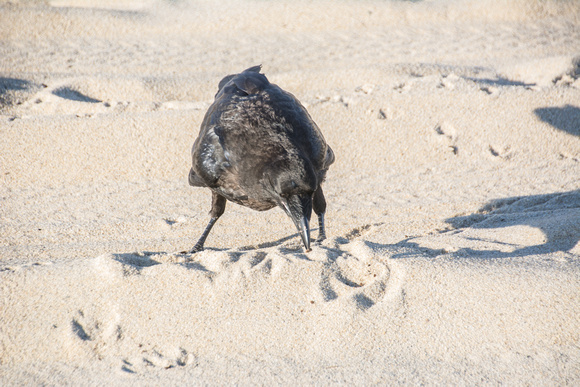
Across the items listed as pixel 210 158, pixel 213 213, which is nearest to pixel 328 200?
pixel 213 213

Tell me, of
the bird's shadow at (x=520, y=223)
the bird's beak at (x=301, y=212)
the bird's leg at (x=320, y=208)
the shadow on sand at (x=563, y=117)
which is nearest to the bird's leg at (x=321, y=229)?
the bird's leg at (x=320, y=208)

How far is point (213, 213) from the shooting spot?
14.0 ft

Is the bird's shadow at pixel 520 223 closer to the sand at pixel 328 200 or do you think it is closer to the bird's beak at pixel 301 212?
the sand at pixel 328 200

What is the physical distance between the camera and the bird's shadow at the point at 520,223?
11.2 ft

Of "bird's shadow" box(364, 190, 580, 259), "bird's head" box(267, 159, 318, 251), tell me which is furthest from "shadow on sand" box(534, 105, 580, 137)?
"bird's head" box(267, 159, 318, 251)

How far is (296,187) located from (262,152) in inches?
17.4

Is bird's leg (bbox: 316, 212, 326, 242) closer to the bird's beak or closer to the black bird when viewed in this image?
the black bird

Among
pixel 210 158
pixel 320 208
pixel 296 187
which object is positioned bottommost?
pixel 320 208

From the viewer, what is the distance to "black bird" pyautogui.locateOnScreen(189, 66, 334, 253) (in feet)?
9.81

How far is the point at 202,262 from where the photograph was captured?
3.28m

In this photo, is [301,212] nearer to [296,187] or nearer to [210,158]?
[296,187]

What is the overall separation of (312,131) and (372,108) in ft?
9.15

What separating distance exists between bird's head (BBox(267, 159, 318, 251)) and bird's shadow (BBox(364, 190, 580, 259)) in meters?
0.68

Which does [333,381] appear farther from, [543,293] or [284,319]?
[543,293]
